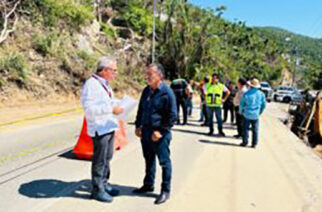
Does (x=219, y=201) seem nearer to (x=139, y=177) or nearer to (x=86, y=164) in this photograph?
(x=139, y=177)

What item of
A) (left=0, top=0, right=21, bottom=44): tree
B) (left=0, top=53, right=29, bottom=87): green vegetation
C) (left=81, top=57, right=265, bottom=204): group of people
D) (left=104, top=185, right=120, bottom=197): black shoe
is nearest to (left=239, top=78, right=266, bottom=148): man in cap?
(left=81, top=57, right=265, bottom=204): group of people

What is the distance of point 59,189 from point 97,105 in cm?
170

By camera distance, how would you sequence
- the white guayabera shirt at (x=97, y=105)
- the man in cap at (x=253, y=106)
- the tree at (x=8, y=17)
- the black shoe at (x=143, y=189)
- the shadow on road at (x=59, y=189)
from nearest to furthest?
the white guayabera shirt at (x=97, y=105) → the shadow on road at (x=59, y=189) → the black shoe at (x=143, y=189) → the man in cap at (x=253, y=106) → the tree at (x=8, y=17)

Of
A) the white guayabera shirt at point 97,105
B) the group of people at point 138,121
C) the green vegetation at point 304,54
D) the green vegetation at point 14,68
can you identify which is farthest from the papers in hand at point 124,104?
the green vegetation at point 304,54

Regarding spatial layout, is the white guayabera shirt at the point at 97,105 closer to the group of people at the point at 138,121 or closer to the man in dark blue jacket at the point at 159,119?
the group of people at the point at 138,121

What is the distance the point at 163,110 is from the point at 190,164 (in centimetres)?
→ 238

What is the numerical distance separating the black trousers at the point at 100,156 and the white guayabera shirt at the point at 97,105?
10cm

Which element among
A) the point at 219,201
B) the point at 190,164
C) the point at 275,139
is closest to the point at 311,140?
the point at 275,139

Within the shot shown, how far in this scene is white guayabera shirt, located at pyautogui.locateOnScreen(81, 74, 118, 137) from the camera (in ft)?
12.6

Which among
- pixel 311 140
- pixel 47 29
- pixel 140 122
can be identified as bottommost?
pixel 311 140

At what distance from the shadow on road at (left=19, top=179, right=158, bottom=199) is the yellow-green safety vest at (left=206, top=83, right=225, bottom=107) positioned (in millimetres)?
4895

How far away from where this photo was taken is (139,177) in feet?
17.5

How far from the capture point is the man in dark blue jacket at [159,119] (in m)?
4.20

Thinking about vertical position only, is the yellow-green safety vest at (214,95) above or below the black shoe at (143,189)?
above
